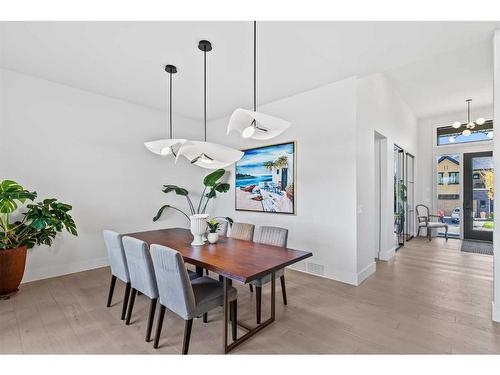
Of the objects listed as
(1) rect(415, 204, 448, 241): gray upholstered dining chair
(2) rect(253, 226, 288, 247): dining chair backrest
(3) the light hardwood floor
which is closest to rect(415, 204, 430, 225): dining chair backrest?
(1) rect(415, 204, 448, 241): gray upholstered dining chair

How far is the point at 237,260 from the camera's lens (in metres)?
2.03

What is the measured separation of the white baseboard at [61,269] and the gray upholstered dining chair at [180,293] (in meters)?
2.65

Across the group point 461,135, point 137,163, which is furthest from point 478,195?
point 137,163

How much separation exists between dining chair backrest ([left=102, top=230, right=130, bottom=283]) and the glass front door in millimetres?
7702

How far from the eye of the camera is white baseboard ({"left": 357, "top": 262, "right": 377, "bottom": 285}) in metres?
3.29

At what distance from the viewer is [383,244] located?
4.36 m

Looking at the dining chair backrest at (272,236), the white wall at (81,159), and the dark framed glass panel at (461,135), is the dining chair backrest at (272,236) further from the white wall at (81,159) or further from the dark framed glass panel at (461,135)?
the dark framed glass panel at (461,135)

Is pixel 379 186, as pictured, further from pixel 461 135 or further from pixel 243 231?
pixel 461 135

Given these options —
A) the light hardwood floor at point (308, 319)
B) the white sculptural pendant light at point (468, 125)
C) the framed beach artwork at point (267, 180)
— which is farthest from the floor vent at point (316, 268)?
the white sculptural pendant light at point (468, 125)

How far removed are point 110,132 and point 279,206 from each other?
323 cm

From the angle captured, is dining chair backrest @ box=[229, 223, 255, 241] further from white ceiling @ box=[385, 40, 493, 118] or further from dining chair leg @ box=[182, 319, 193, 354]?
white ceiling @ box=[385, 40, 493, 118]

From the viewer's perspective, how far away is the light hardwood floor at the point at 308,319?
76.3 inches
